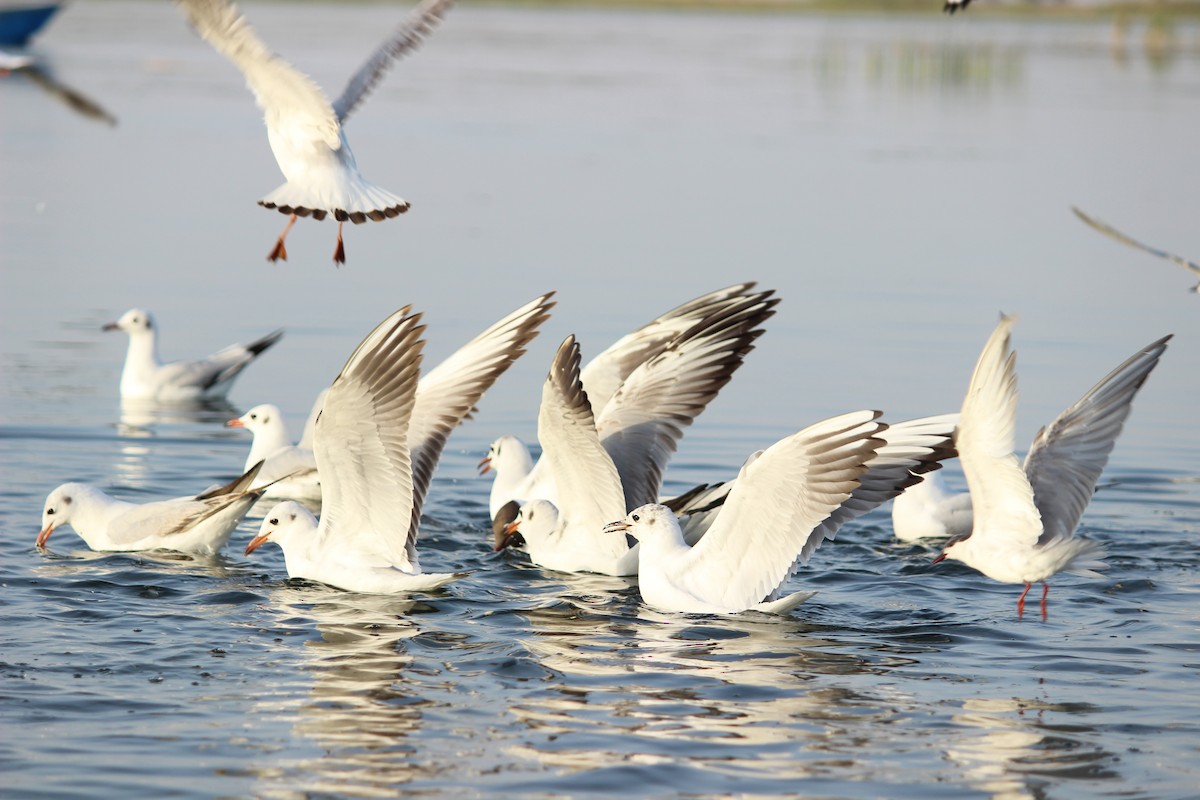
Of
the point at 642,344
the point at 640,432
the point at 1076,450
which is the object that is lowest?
the point at 640,432

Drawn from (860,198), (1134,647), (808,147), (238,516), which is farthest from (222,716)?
(808,147)

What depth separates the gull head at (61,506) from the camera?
10.6m

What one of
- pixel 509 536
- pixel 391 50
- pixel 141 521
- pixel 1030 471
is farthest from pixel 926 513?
pixel 141 521

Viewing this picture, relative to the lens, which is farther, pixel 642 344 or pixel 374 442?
pixel 642 344

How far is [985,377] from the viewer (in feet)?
28.9

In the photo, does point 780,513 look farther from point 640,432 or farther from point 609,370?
point 609,370

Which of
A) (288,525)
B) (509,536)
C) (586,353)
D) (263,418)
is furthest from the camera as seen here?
(586,353)

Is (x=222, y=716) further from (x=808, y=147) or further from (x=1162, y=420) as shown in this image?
(x=808, y=147)

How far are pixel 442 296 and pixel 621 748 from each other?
11.4 metres

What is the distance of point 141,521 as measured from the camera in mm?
10602

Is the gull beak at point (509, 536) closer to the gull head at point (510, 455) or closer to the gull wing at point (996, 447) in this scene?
the gull head at point (510, 455)

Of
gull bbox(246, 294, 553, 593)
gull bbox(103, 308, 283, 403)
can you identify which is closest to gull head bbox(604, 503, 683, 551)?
gull bbox(246, 294, 553, 593)

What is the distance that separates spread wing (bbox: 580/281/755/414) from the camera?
37.4 ft

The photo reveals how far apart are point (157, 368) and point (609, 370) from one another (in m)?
5.27
